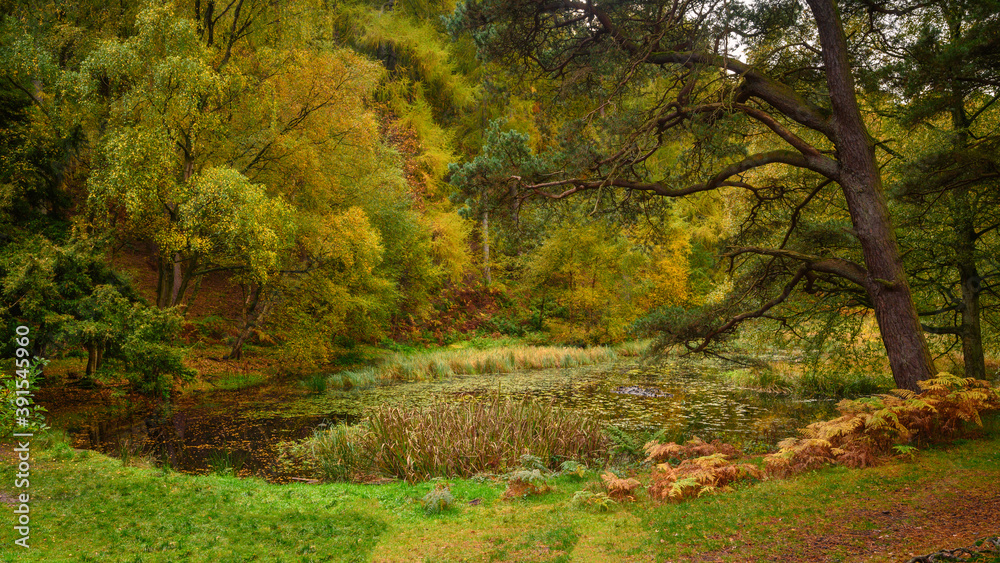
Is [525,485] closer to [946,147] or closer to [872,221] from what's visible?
[872,221]

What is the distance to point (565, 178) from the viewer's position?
8.43m

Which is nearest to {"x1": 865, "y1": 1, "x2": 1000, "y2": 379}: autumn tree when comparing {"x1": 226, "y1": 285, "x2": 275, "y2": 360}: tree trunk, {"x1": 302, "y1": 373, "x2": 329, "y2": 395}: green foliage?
{"x1": 302, "y1": 373, "x2": 329, "y2": 395}: green foliage

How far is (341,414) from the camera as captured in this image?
1214 centimetres

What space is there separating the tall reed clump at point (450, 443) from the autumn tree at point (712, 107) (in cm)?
310

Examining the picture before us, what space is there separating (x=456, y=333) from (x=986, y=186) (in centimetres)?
2084

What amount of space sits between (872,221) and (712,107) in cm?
240

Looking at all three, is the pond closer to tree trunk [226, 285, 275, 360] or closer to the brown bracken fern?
Answer: tree trunk [226, 285, 275, 360]

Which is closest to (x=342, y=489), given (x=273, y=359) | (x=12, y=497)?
(x=12, y=497)

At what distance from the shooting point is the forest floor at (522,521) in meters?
4.16

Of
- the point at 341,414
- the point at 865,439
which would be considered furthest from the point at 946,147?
the point at 341,414

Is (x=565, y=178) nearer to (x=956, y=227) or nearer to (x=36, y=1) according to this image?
(x=956, y=227)

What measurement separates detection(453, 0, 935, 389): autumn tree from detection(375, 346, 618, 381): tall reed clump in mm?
11014

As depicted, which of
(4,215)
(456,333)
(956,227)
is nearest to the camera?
(956,227)

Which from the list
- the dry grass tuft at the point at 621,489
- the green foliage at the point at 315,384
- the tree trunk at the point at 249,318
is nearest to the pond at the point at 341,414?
the green foliage at the point at 315,384
